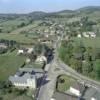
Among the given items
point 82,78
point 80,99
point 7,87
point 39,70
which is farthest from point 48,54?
point 80,99

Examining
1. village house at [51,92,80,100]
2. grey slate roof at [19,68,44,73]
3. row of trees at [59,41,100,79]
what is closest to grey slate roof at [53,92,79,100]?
village house at [51,92,80,100]

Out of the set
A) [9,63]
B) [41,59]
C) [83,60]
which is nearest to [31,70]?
[41,59]

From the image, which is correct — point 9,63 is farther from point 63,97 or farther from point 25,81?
point 63,97

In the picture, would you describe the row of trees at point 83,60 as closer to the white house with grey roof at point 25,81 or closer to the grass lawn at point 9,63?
the grass lawn at point 9,63

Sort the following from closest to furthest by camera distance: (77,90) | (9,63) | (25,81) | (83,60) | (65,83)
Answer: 1. (77,90)
2. (25,81)
3. (65,83)
4. (83,60)
5. (9,63)

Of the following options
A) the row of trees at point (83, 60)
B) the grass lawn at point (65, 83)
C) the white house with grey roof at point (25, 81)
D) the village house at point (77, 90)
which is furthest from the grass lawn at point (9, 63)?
the village house at point (77, 90)

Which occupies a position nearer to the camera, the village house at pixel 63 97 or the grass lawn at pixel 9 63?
the village house at pixel 63 97
